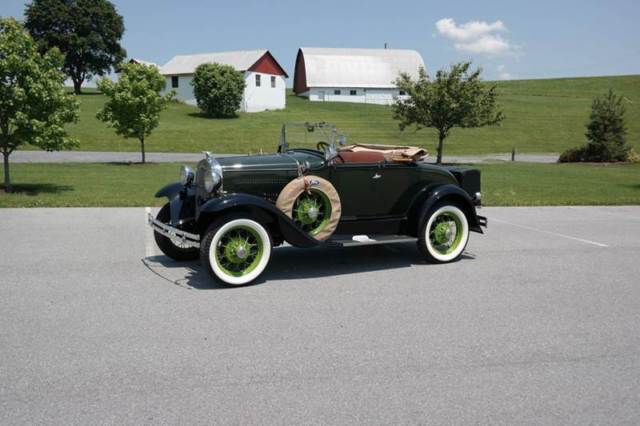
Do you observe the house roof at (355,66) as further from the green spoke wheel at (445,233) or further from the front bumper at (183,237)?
the front bumper at (183,237)

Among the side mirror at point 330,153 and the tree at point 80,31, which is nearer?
the side mirror at point 330,153

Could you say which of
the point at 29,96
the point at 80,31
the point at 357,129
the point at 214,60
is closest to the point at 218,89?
the point at 214,60

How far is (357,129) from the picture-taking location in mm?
41312

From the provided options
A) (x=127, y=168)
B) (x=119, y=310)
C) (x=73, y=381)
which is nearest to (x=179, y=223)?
(x=119, y=310)

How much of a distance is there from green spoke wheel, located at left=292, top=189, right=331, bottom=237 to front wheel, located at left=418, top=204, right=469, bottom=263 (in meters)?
1.25

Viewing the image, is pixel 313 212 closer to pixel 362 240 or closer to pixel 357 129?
pixel 362 240

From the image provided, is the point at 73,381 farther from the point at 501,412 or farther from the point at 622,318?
the point at 622,318

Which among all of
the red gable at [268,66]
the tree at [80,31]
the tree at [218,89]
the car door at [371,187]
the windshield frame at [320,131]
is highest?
the tree at [80,31]

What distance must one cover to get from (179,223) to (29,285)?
1.56 meters

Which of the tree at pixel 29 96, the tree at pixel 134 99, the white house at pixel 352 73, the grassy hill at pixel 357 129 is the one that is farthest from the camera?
the white house at pixel 352 73

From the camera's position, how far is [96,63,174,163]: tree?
23.5m

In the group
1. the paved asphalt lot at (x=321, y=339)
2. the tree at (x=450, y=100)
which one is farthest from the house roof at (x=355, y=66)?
the paved asphalt lot at (x=321, y=339)

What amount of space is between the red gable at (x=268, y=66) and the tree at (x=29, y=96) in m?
40.4

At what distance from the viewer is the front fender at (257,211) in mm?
5688
